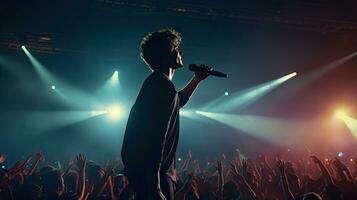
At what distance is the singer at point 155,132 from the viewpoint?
1.71 m

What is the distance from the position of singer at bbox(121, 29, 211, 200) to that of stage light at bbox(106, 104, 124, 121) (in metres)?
13.5

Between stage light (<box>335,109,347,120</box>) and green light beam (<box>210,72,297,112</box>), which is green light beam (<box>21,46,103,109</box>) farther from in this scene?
stage light (<box>335,109,347,120</box>)

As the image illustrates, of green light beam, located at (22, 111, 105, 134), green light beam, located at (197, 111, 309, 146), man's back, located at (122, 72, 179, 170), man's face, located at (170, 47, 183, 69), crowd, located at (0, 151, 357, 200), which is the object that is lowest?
crowd, located at (0, 151, 357, 200)

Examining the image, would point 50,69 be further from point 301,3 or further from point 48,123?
point 301,3

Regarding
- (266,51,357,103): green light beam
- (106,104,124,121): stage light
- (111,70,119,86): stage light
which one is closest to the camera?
(266,51,357,103): green light beam

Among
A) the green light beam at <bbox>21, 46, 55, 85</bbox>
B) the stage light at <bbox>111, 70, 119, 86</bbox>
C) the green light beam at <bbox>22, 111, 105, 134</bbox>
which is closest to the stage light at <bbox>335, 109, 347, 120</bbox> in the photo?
the stage light at <bbox>111, 70, 119, 86</bbox>

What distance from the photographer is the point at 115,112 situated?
1542cm

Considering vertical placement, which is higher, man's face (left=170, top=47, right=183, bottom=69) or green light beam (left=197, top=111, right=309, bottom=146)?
green light beam (left=197, top=111, right=309, bottom=146)

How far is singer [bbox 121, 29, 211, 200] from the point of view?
1.71 m

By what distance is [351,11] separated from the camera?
10.0 metres

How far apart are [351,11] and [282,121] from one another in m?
6.22

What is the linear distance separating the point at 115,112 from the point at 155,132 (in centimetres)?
1397

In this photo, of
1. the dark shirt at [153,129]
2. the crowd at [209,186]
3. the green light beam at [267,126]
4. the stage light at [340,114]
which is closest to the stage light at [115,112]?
the green light beam at [267,126]

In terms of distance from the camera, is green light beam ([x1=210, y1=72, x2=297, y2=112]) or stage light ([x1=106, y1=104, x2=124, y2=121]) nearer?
green light beam ([x1=210, y1=72, x2=297, y2=112])
